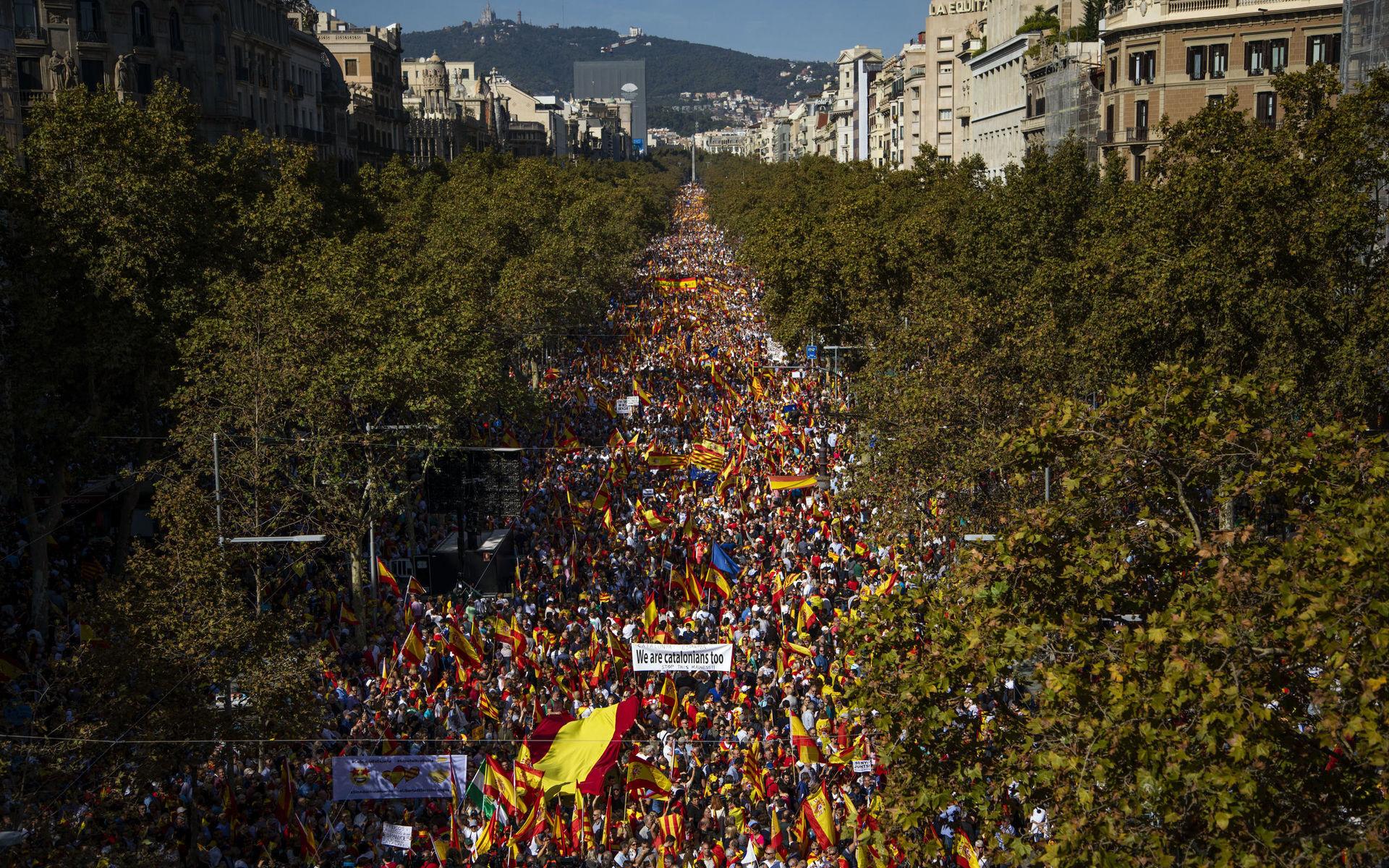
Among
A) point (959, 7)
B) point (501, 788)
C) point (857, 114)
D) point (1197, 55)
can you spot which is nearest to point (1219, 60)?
point (1197, 55)

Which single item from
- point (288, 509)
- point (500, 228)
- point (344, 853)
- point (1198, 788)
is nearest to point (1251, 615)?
point (1198, 788)

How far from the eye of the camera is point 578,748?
18.6m

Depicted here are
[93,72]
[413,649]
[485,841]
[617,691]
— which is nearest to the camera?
[485,841]

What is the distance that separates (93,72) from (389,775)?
40.9m

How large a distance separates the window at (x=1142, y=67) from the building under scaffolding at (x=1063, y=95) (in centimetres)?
319

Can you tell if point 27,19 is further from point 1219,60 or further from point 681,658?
point 1219,60

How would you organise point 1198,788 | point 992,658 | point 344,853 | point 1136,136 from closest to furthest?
point 1198,788 → point 992,658 → point 344,853 → point 1136,136

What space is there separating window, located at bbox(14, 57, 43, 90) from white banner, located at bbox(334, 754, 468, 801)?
127ft

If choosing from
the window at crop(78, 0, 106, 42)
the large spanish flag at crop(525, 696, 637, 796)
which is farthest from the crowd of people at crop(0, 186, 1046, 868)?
the window at crop(78, 0, 106, 42)

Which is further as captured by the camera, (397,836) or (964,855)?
(397,836)

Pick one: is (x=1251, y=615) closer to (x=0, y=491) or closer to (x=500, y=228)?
(x=0, y=491)

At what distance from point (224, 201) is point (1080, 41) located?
4182cm

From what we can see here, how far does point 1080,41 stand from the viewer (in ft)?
206

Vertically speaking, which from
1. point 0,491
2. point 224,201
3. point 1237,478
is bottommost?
point 0,491
